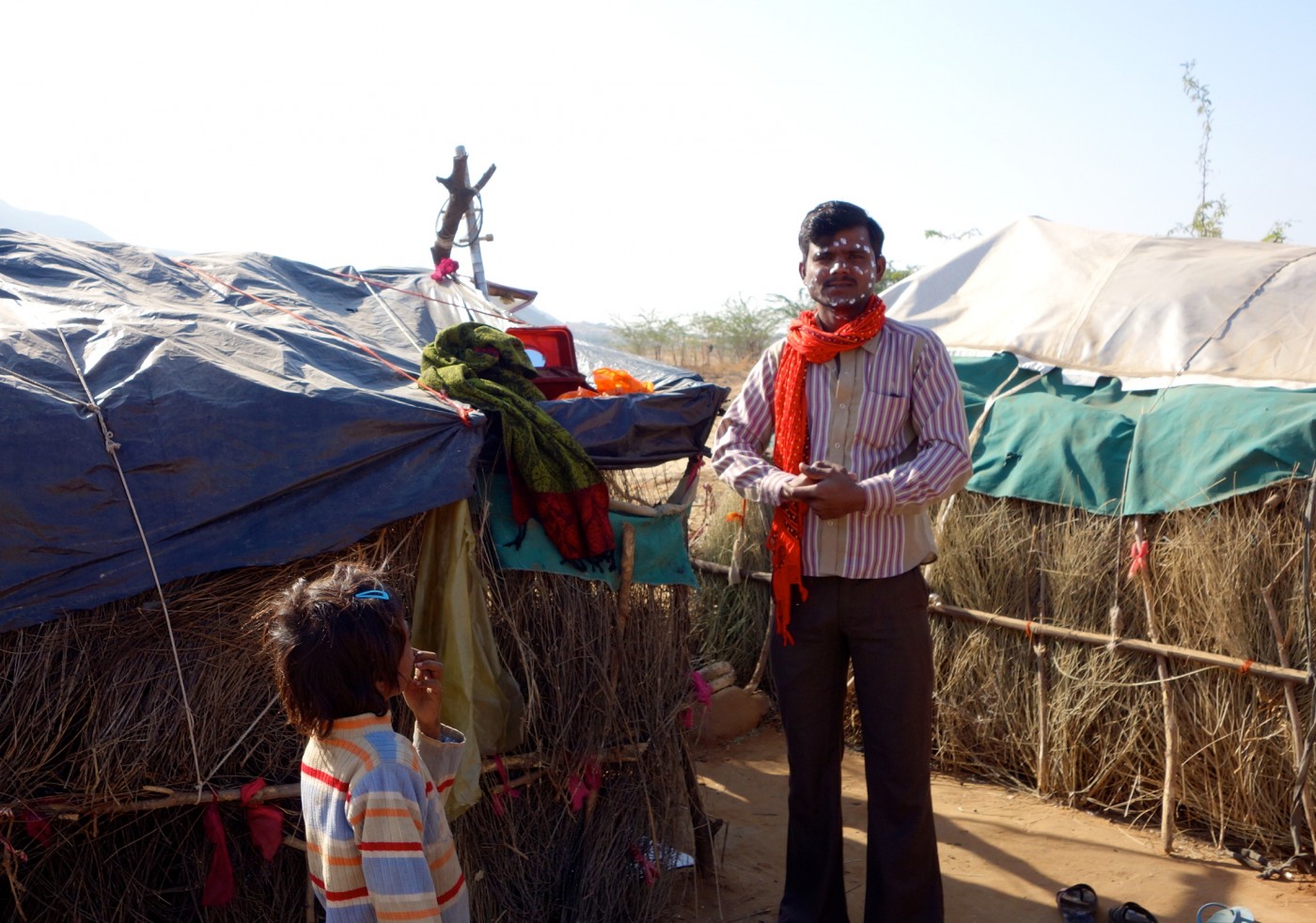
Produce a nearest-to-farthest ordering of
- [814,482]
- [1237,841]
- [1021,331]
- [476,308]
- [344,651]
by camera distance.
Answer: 1. [344,651]
2. [814,482]
3. [1237,841]
4. [476,308]
5. [1021,331]

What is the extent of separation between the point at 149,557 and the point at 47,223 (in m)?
34.4

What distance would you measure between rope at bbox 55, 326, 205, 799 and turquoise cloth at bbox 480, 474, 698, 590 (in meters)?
0.99

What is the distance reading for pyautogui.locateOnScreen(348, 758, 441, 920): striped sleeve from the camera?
1832mm

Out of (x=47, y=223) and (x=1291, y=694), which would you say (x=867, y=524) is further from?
(x=47, y=223)

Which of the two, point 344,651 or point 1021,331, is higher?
point 1021,331

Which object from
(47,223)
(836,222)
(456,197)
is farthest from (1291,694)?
(47,223)

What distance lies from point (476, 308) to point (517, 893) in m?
2.56

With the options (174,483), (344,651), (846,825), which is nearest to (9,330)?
(174,483)

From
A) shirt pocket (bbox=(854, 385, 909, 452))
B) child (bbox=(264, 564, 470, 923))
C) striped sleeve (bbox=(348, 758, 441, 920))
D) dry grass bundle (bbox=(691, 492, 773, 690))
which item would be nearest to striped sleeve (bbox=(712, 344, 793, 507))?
shirt pocket (bbox=(854, 385, 909, 452))

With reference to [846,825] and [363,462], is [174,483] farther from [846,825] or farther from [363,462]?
[846,825]

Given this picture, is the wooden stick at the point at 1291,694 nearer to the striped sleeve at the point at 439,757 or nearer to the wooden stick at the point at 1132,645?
the wooden stick at the point at 1132,645

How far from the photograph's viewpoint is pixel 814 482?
283 centimetres

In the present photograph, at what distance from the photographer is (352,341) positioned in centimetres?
387

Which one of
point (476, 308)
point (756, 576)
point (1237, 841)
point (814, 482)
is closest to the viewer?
point (814, 482)
